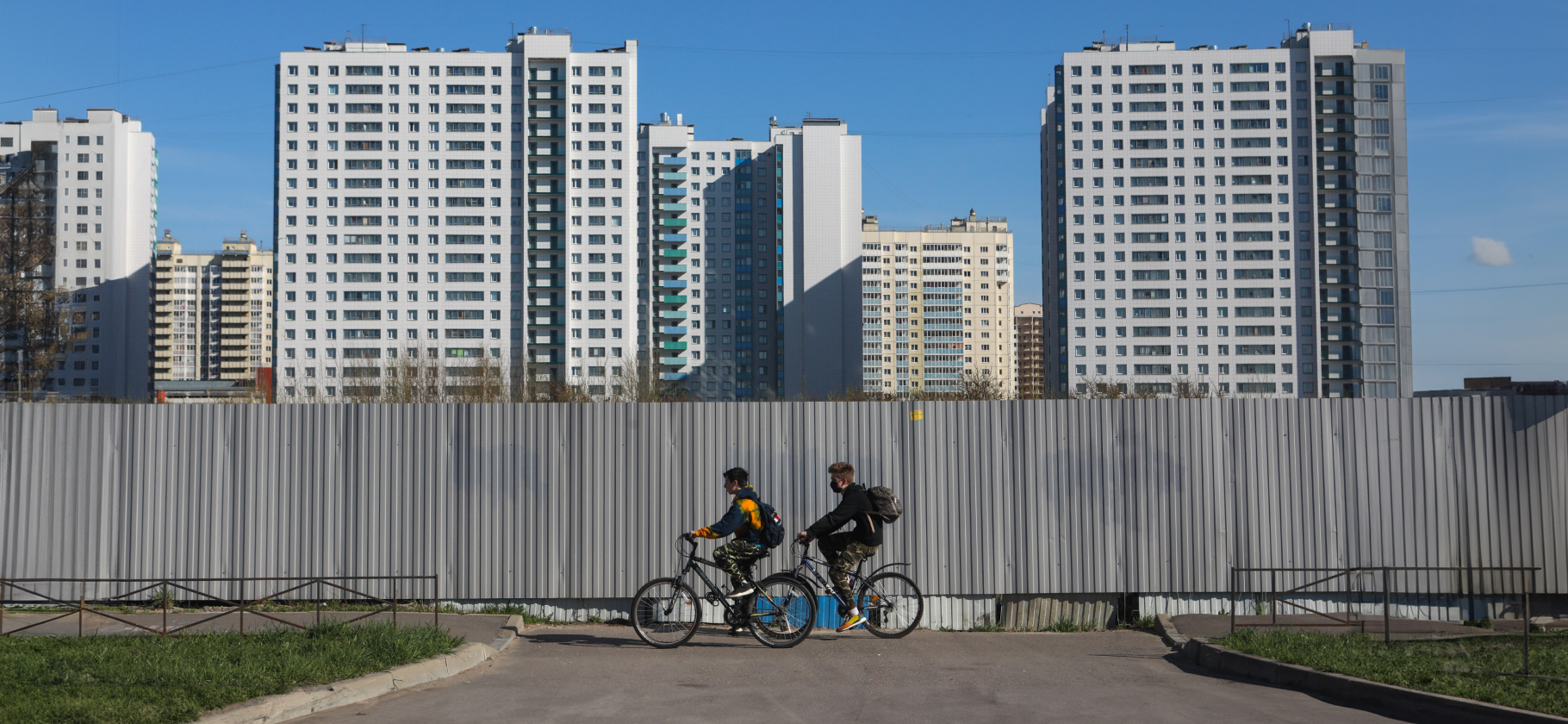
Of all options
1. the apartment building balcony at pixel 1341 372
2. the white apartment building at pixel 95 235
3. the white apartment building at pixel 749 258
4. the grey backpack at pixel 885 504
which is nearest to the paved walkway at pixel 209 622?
the grey backpack at pixel 885 504

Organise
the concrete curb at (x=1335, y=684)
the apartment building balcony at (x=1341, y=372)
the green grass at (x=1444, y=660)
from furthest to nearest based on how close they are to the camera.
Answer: the apartment building balcony at (x=1341, y=372), the green grass at (x=1444, y=660), the concrete curb at (x=1335, y=684)

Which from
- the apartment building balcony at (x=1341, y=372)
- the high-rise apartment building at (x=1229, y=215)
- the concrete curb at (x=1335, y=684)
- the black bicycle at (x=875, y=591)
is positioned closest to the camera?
the concrete curb at (x=1335, y=684)

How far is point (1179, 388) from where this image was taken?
103562 millimetres

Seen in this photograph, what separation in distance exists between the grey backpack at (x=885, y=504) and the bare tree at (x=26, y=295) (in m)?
125

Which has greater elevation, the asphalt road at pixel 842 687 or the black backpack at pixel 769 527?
the black backpack at pixel 769 527

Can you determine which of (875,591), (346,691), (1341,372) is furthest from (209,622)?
(1341,372)

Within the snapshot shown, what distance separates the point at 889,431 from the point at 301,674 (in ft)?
23.8

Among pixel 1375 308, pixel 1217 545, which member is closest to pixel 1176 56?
pixel 1375 308

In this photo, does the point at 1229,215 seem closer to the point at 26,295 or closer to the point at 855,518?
the point at 26,295

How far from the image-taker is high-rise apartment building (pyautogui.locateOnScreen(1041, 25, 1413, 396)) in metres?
121

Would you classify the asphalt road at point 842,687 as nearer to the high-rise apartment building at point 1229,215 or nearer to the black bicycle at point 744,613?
the black bicycle at point 744,613

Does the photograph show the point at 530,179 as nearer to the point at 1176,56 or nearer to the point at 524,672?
the point at 1176,56

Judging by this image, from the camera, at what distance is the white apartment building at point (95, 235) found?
13562 centimetres

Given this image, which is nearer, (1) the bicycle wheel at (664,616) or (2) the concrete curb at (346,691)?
(2) the concrete curb at (346,691)
